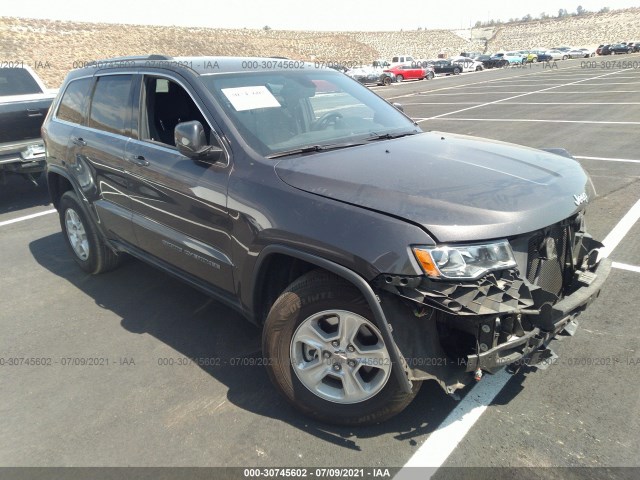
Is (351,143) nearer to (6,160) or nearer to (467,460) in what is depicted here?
(467,460)

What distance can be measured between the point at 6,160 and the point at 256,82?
17.4ft

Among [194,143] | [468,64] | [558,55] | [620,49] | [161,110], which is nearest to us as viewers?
[194,143]

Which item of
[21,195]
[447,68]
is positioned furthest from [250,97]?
[447,68]

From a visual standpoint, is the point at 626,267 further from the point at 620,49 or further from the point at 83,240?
the point at 620,49

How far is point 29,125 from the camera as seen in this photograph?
7613 millimetres

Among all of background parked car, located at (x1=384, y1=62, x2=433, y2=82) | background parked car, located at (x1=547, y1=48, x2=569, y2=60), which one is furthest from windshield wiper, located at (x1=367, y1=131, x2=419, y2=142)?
background parked car, located at (x1=547, y1=48, x2=569, y2=60)

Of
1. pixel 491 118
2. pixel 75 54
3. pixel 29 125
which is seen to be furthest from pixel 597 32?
pixel 29 125

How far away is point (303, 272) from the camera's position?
3018 mm

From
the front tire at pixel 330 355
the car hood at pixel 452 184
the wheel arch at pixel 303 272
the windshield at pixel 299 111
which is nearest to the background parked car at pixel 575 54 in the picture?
the windshield at pixel 299 111

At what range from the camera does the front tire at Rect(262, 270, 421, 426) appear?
265 cm

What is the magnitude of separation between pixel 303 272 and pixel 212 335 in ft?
4.19

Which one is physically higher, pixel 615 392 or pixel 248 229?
pixel 248 229

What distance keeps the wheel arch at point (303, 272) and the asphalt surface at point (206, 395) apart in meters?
0.55

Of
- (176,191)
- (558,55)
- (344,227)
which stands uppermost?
(344,227)
